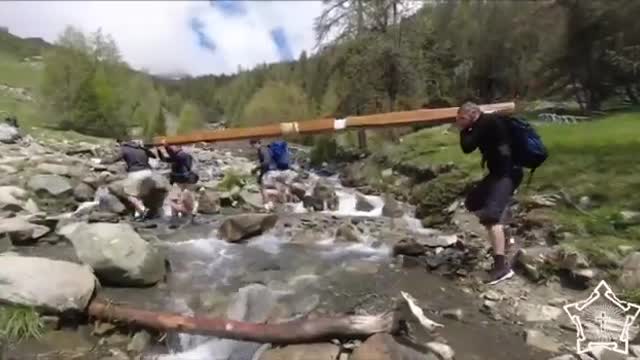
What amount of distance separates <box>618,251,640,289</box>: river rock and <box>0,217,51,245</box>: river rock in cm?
1122

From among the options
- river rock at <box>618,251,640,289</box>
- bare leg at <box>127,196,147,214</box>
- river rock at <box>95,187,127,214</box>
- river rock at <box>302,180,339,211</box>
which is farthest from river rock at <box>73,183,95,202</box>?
river rock at <box>618,251,640,289</box>

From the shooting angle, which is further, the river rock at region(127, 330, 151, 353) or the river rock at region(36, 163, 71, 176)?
the river rock at region(36, 163, 71, 176)

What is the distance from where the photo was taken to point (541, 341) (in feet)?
24.5

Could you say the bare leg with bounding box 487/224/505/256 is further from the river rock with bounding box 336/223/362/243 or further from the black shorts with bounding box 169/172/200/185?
the black shorts with bounding box 169/172/200/185

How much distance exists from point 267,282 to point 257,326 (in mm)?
3278

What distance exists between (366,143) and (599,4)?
1736 centimetres

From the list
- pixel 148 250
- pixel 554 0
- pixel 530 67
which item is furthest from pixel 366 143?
pixel 148 250

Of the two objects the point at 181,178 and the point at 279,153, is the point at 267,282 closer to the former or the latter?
the point at 181,178

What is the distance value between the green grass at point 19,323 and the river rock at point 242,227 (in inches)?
272

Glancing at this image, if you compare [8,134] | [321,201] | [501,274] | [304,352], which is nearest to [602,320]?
[501,274]

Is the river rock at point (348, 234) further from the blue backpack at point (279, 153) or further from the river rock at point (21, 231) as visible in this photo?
the river rock at point (21, 231)

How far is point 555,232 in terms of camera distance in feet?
38.2

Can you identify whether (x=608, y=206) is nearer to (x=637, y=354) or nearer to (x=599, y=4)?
(x=637, y=354)

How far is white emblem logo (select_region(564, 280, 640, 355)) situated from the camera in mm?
7117
